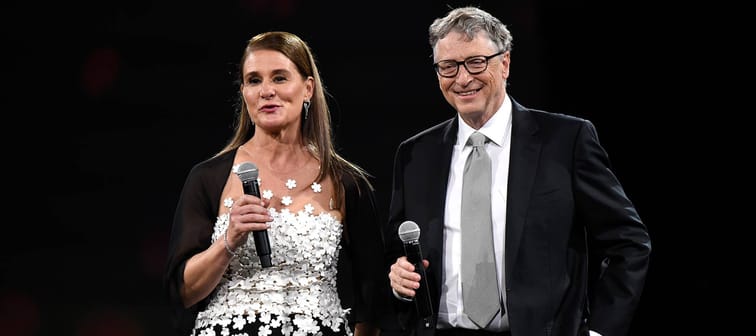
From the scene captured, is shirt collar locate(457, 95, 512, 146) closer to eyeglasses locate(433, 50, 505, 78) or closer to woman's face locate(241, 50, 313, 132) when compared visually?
eyeglasses locate(433, 50, 505, 78)

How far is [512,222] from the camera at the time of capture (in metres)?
2.13

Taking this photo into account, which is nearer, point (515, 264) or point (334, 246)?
point (515, 264)

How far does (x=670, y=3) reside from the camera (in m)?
A: 3.49

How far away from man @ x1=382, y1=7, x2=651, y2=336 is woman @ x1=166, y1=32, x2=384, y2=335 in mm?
226

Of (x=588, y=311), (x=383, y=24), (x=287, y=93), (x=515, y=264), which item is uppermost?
(x=383, y=24)

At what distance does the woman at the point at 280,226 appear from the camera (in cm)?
230

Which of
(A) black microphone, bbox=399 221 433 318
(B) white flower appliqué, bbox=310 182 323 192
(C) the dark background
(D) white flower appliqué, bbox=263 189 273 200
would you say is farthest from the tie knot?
(C) the dark background

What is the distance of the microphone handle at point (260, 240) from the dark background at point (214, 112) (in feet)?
4.67

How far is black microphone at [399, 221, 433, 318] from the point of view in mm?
2055

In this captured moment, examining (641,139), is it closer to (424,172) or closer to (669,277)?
(669,277)

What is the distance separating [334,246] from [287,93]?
440 millimetres

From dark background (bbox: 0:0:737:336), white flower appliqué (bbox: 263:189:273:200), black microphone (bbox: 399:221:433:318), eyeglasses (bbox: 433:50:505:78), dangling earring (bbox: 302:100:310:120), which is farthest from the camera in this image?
dark background (bbox: 0:0:737:336)

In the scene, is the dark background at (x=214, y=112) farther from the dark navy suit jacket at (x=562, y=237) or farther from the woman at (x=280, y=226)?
the dark navy suit jacket at (x=562, y=237)

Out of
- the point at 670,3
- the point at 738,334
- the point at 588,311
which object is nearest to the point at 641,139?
the point at 670,3
